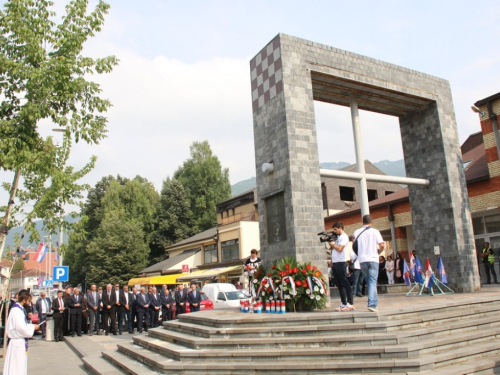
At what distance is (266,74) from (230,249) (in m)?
25.9

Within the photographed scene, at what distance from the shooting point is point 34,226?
1149 cm

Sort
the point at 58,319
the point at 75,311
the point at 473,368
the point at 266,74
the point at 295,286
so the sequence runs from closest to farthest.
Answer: the point at 473,368, the point at 295,286, the point at 266,74, the point at 58,319, the point at 75,311

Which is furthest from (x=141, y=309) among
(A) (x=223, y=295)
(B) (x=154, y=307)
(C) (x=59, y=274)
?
(C) (x=59, y=274)

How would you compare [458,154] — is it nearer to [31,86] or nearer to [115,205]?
[31,86]

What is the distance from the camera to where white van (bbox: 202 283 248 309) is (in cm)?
1858

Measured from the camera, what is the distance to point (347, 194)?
38281mm

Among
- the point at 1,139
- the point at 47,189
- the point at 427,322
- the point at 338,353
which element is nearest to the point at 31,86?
the point at 1,139

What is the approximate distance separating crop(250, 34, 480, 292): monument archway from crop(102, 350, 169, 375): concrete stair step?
4.05 meters

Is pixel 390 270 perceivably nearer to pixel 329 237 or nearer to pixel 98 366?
pixel 329 237

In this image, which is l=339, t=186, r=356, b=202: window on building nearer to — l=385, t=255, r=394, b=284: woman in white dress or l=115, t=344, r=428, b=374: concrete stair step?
l=385, t=255, r=394, b=284: woman in white dress

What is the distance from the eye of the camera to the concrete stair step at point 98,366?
30.2 feet

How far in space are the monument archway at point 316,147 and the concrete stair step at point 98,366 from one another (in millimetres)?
4598

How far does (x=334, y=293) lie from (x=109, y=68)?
9743mm

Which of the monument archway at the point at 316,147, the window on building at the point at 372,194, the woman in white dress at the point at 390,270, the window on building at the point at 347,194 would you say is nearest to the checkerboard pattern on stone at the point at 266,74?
the monument archway at the point at 316,147
